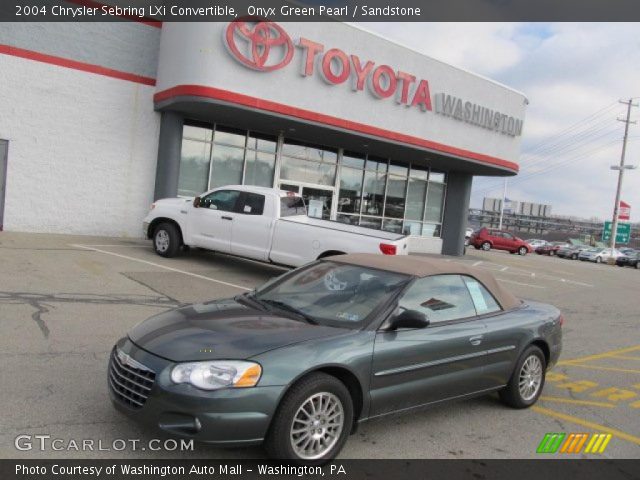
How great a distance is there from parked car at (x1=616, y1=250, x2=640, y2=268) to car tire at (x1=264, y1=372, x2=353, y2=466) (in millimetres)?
45553

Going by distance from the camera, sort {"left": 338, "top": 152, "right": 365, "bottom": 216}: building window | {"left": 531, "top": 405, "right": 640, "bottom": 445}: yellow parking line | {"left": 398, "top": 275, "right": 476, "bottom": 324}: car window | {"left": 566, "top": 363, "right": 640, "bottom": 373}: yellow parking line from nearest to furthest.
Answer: {"left": 398, "top": 275, "right": 476, "bottom": 324}: car window, {"left": 531, "top": 405, "right": 640, "bottom": 445}: yellow parking line, {"left": 566, "top": 363, "right": 640, "bottom": 373}: yellow parking line, {"left": 338, "top": 152, "right": 365, "bottom": 216}: building window

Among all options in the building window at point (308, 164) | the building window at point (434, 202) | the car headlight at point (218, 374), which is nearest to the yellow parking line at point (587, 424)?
the car headlight at point (218, 374)

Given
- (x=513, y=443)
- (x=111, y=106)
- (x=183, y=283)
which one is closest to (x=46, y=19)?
(x=111, y=106)

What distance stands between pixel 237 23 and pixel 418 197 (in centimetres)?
1159

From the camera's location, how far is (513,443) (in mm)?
4516

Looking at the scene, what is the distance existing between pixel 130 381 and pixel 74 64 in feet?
43.9

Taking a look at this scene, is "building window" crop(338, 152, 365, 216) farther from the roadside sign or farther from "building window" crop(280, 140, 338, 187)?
the roadside sign

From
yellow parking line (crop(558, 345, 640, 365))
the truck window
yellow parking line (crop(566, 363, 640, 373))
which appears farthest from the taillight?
yellow parking line (crop(566, 363, 640, 373))

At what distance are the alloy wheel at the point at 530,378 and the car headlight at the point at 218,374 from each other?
9.79 ft

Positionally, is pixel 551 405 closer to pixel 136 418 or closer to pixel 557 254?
pixel 136 418

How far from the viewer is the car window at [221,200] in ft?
38.5

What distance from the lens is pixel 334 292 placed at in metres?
4.72

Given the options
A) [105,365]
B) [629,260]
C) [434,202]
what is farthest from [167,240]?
[629,260]

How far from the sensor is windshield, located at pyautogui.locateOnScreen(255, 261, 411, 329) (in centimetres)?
434
